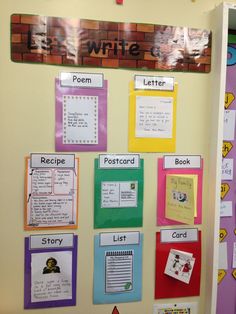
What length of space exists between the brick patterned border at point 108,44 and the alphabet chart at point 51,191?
33 cm

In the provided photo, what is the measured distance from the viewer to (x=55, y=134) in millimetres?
1105

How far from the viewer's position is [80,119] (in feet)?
3.66

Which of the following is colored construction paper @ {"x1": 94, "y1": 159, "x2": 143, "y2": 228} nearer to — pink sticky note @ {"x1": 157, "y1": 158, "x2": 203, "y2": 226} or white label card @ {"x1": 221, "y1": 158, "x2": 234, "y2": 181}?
pink sticky note @ {"x1": 157, "y1": 158, "x2": 203, "y2": 226}

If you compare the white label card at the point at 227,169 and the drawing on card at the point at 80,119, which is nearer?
the drawing on card at the point at 80,119

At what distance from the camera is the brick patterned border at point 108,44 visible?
3.50ft

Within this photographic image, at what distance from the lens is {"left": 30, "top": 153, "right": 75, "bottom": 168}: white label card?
1.10 metres

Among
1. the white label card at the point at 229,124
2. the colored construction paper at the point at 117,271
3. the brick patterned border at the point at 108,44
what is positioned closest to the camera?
the brick patterned border at the point at 108,44

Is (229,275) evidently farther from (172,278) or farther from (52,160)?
(52,160)

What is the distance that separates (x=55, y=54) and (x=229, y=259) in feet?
3.56

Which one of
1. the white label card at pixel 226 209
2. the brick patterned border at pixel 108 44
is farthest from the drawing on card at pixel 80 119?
the white label card at pixel 226 209

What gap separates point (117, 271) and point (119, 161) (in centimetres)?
40

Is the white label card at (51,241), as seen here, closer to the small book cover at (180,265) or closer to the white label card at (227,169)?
the small book cover at (180,265)

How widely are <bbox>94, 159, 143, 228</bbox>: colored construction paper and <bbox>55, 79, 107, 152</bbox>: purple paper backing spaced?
65 millimetres

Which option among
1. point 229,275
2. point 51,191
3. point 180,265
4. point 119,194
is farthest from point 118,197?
point 229,275
